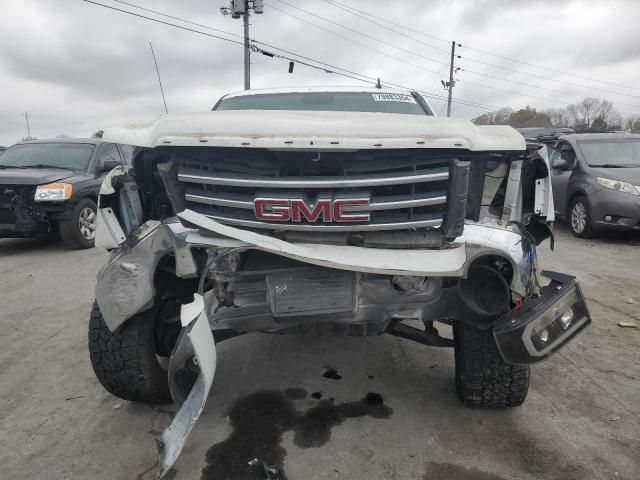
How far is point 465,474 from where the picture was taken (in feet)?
7.41

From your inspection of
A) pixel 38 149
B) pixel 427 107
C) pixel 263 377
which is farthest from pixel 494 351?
pixel 38 149

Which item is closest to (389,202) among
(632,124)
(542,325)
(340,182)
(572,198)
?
(340,182)

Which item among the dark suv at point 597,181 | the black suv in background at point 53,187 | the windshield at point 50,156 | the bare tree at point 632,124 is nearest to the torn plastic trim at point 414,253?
the black suv in background at point 53,187

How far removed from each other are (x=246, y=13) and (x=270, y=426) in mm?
19937

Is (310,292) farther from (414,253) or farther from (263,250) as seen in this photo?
(414,253)

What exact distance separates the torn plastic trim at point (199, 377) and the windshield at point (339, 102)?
219 cm

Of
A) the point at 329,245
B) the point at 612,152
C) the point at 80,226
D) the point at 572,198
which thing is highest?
the point at 612,152

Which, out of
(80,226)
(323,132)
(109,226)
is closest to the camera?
(323,132)

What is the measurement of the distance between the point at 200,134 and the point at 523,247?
5.20 feet

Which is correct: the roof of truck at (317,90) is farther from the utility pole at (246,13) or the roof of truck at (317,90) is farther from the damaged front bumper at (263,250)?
the utility pole at (246,13)

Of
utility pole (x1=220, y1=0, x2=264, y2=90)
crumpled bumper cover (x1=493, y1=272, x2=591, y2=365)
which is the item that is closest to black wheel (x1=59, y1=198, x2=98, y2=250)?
crumpled bumper cover (x1=493, y1=272, x2=591, y2=365)

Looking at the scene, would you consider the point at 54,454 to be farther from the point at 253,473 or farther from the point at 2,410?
the point at 253,473

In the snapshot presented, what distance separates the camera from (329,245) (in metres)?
2.21

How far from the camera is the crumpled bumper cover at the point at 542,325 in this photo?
2133 mm
